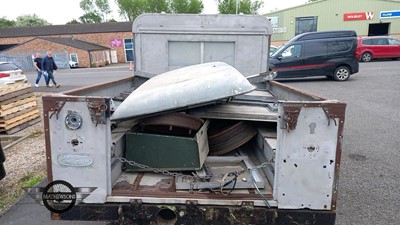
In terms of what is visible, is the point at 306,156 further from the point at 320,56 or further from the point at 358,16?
the point at 358,16

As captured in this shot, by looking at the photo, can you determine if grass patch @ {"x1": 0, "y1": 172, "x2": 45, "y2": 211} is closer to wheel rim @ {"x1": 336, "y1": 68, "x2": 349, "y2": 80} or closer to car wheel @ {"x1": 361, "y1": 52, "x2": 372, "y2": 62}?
wheel rim @ {"x1": 336, "y1": 68, "x2": 349, "y2": 80}

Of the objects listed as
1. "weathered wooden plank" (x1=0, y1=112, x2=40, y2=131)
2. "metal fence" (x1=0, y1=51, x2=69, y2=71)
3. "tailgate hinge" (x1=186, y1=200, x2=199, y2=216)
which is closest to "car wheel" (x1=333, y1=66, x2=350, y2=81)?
"weathered wooden plank" (x1=0, y1=112, x2=40, y2=131)

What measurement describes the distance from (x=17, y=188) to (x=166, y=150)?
10.0ft

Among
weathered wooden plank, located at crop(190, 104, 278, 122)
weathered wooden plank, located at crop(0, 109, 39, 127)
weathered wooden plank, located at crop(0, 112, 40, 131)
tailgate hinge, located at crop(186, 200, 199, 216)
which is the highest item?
weathered wooden plank, located at crop(190, 104, 278, 122)

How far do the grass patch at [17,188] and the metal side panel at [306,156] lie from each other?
359 centimetres

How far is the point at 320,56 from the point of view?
46.8 feet

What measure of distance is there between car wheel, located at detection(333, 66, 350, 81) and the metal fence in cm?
3342

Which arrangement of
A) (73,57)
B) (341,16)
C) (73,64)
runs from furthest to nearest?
(73,57) < (73,64) < (341,16)

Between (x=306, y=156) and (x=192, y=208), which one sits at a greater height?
(x=306, y=156)

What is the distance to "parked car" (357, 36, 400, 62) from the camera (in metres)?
22.7

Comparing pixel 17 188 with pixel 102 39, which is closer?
pixel 17 188

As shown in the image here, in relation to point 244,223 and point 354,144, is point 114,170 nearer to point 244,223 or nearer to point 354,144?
point 244,223

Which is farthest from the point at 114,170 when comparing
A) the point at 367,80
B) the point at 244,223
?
the point at 367,80
